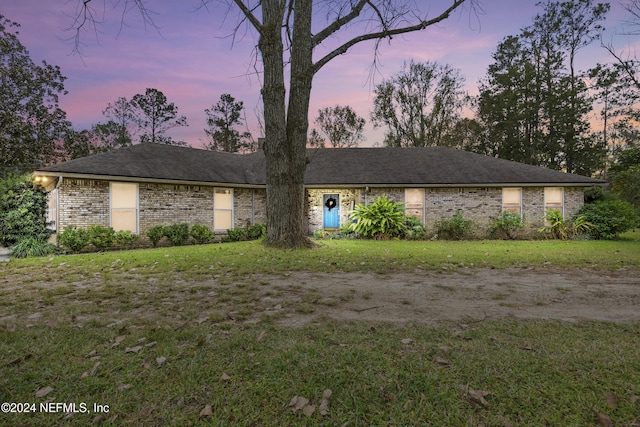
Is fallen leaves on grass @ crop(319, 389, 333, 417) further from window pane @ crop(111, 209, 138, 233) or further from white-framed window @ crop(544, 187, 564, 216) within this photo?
white-framed window @ crop(544, 187, 564, 216)

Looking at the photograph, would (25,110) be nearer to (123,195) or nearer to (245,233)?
(123,195)

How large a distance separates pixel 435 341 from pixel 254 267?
4.87 m

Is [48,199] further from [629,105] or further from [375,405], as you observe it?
[629,105]

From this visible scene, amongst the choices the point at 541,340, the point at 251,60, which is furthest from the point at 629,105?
the point at 541,340

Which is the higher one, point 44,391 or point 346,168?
point 346,168

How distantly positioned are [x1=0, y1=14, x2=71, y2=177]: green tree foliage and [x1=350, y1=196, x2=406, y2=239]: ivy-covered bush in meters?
22.8

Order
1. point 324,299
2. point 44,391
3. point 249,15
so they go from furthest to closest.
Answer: point 249,15
point 324,299
point 44,391

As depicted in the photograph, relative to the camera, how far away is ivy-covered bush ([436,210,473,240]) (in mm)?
14688

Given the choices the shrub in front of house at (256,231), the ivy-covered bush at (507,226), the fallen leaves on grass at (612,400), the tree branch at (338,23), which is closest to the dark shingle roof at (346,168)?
the ivy-covered bush at (507,226)

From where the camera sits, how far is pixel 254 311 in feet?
12.9

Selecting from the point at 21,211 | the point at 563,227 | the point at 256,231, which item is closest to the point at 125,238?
the point at 21,211

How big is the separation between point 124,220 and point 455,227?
14630 millimetres

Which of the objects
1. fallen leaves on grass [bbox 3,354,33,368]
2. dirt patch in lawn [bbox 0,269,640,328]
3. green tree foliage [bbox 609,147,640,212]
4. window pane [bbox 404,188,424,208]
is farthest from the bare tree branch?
green tree foliage [bbox 609,147,640,212]

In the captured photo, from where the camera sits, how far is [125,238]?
11398 mm
